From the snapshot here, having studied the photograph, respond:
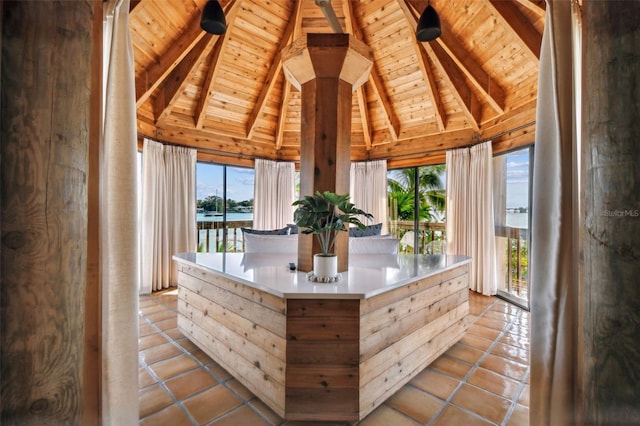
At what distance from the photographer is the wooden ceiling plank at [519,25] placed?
290 centimetres

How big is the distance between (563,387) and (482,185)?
3.59 metres

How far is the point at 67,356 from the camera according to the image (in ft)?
2.71

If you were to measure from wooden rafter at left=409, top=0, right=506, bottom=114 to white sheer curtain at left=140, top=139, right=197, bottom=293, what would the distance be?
3.90 metres

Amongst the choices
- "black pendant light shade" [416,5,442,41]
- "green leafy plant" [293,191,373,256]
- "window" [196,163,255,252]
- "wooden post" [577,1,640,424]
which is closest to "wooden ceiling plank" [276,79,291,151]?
"window" [196,163,255,252]

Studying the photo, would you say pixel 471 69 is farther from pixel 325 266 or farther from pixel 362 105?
pixel 325 266

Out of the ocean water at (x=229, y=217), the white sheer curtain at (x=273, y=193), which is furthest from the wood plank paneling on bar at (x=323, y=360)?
the white sheer curtain at (x=273, y=193)

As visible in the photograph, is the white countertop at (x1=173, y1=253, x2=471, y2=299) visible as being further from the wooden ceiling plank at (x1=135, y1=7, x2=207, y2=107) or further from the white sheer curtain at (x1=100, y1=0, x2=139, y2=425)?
the wooden ceiling plank at (x1=135, y1=7, x2=207, y2=107)

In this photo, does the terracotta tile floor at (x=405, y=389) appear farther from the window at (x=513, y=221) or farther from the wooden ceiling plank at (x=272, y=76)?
the wooden ceiling plank at (x=272, y=76)

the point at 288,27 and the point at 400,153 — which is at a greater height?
the point at 288,27

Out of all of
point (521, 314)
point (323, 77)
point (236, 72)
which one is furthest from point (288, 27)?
point (521, 314)

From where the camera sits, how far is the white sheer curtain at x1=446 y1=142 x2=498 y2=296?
407 centimetres

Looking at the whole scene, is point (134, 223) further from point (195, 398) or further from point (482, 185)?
point (482, 185)

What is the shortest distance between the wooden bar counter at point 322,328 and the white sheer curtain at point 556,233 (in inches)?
31.1

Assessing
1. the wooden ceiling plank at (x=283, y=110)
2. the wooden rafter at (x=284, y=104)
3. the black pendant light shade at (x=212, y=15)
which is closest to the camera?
the black pendant light shade at (x=212, y=15)
